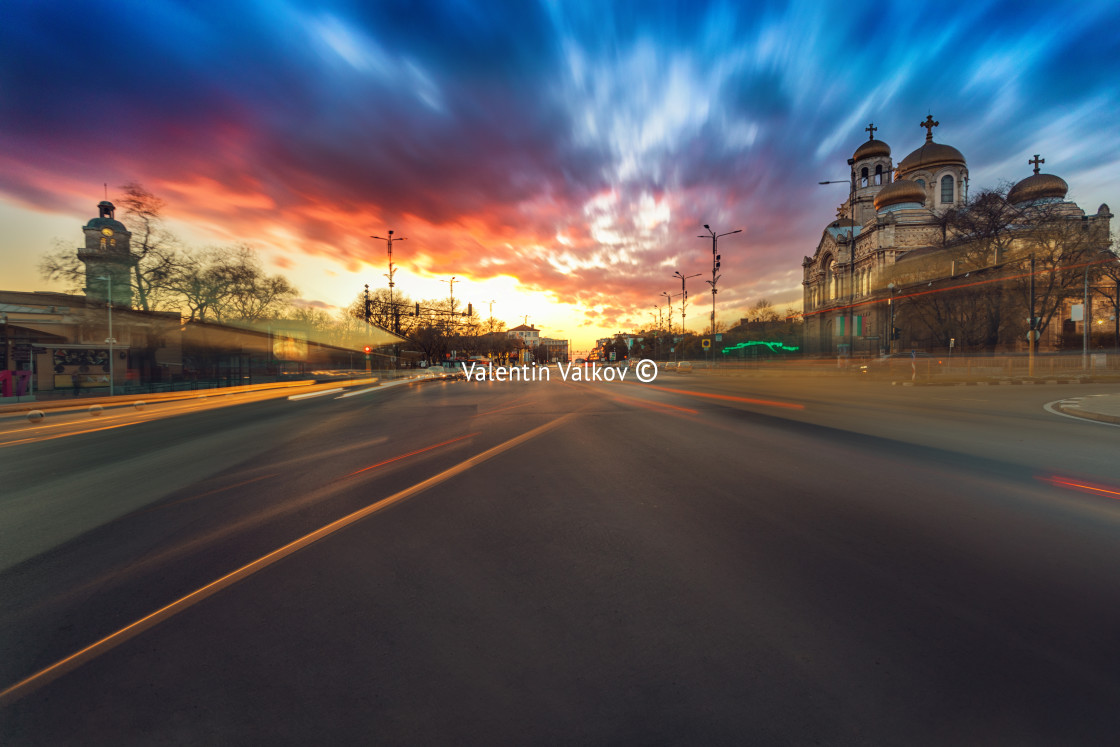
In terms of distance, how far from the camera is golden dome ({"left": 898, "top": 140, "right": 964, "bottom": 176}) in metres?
60.5

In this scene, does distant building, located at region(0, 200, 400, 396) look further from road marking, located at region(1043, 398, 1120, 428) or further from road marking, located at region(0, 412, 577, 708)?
road marking, located at region(1043, 398, 1120, 428)

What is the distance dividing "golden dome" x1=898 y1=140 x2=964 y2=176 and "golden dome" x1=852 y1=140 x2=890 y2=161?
244 inches

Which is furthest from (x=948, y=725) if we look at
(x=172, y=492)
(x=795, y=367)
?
(x=795, y=367)

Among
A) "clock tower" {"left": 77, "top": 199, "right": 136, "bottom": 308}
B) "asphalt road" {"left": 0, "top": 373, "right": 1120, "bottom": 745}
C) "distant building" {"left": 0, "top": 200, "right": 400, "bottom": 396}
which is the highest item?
"clock tower" {"left": 77, "top": 199, "right": 136, "bottom": 308}

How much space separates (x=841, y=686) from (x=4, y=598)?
5089mm

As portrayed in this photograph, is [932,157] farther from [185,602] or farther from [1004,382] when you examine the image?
[185,602]

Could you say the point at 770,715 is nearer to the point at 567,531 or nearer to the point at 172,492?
the point at 567,531

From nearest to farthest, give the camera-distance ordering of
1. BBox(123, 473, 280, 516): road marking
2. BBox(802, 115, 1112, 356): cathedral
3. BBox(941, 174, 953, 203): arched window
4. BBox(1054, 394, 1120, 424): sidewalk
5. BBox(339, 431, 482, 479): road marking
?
BBox(123, 473, 280, 516): road marking → BBox(339, 431, 482, 479): road marking → BBox(1054, 394, 1120, 424): sidewalk → BBox(802, 115, 1112, 356): cathedral → BBox(941, 174, 953, 203): arched window

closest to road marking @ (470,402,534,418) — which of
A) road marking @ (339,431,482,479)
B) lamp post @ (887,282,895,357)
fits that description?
road marking @ (339,431,482,479)

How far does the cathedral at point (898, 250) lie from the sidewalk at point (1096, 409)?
25380mm

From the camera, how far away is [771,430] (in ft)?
30.4

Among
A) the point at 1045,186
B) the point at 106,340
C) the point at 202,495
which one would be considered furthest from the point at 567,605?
the point at 1045,186

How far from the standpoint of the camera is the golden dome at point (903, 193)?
5902cm

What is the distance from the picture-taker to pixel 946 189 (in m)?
61.7
